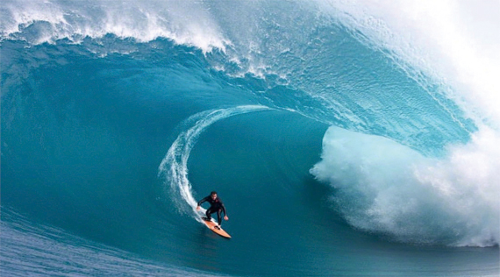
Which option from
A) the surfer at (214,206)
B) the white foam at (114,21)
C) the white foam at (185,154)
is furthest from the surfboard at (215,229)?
the white foam at (114,21)

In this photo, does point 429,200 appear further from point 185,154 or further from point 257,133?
point 185,154

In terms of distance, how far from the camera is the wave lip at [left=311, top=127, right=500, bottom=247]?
10.2 m

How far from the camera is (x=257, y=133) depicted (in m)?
12.0

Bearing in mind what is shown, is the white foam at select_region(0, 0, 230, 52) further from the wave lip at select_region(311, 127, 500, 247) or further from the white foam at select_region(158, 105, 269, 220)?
the wave lip at select_region(311, 127, 500, 247)

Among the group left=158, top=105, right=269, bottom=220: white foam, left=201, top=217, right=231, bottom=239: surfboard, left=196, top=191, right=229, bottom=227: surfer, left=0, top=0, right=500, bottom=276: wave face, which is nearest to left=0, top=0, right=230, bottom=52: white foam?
left=0, top=0, right=500, bottom=276: wave face

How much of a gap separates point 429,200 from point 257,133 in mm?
4617

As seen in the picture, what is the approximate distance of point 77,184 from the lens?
8766mm

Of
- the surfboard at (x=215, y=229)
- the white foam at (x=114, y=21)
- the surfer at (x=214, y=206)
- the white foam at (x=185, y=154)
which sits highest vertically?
the white foam at (x=114, y=21)

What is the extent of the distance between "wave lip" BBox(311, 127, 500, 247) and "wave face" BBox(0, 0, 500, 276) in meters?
0.04

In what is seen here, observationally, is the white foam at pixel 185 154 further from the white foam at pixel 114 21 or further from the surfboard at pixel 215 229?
the white foam at pixel 114 21

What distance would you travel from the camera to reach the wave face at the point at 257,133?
8.44 meters

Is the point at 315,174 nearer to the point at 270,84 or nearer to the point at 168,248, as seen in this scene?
the point at 270,84

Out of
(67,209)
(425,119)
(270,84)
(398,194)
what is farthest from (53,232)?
(425,119)

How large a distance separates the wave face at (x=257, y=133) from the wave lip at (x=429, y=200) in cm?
4
